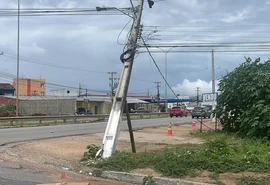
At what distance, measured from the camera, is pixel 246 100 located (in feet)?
75.6

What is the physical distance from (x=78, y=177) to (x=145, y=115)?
5418cm

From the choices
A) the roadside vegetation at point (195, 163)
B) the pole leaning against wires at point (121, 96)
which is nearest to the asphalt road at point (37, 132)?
the pole leaning against wires at point (121, 96)

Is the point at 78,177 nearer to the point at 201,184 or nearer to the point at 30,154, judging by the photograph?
the point at 201,184

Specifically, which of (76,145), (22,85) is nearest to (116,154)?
(76,145)

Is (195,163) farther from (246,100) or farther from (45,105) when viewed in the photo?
(45,105)

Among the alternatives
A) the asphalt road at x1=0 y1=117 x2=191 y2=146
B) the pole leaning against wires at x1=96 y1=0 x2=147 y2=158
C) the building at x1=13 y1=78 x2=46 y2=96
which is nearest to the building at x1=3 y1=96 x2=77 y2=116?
the asphalt road at x1=0 y1=117 x2=191 y2=146

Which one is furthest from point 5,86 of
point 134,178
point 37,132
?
point 134,178

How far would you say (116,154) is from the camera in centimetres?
1301

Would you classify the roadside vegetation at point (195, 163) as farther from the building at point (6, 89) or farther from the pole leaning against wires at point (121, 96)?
the building at point (6, 89)

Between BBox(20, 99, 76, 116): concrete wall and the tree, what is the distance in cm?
4481

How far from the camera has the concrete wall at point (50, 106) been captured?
67.6 m

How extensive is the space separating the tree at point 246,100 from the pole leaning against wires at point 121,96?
25.3ft

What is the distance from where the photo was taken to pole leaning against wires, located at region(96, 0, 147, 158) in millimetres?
13131

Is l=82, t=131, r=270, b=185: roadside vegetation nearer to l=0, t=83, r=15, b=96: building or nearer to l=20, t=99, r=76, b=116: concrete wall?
l=20, t=99, r=76, b=116: concrete wall
